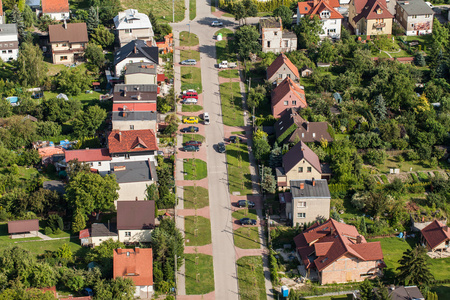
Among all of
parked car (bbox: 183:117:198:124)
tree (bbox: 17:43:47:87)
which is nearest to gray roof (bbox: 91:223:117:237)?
parked car (bbox: 183:117:198:124)

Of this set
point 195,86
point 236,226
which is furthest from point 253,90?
point 236,226

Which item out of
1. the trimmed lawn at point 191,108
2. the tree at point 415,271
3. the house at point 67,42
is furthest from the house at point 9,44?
the tree at point 415,271

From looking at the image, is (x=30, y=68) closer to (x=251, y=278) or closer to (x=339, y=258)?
(x=251, y=278)

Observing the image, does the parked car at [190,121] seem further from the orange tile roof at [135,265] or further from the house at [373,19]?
the house at [373,19]

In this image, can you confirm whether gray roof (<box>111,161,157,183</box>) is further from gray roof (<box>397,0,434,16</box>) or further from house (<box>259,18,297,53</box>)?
gray roof (<box>397,0,434,16</box>)

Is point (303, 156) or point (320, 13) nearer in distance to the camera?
point (303, 156)

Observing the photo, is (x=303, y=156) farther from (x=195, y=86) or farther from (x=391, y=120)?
(x=195, y=86)
